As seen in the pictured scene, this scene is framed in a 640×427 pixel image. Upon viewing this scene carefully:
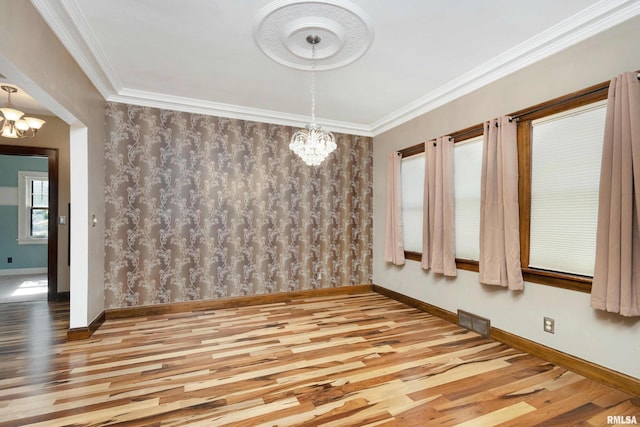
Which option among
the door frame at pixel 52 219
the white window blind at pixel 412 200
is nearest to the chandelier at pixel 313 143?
the white window blind at pixel 412 200

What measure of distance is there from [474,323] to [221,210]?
3.39 meters

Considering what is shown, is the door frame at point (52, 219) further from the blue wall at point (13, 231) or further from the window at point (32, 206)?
the blue wall at point (13, 231)

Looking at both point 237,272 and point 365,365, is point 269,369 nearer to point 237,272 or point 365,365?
point 365,365

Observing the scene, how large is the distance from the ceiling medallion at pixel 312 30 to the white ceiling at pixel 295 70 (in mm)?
83

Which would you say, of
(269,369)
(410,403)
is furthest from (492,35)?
(269,369)

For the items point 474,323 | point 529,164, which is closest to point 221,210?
point 474,323

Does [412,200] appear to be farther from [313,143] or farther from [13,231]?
[13,231]

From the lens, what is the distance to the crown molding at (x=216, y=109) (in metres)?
3.66

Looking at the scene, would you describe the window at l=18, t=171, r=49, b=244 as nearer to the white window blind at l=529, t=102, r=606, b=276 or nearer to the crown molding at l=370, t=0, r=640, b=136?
the crown molding at l=370, t=0, r=640, b=136

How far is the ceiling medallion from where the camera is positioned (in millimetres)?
2139

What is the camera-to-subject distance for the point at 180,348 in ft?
9.20

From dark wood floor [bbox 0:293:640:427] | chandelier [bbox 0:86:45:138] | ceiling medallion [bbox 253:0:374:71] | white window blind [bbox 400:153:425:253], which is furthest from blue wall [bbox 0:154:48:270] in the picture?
white window blind [bbox 400:153:425:253]

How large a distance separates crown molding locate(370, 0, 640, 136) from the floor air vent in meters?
2.48

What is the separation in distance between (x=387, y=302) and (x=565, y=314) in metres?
2.26
